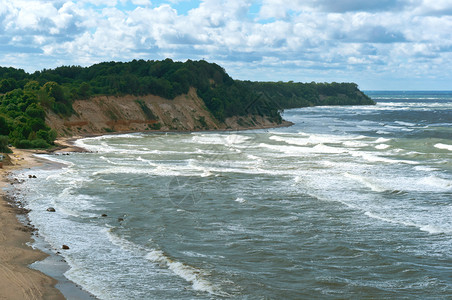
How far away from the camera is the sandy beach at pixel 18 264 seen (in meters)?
13.3

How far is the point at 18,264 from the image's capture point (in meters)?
15.4

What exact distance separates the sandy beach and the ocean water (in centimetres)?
85

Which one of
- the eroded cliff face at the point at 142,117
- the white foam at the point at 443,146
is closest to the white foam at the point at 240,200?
the white foam at the point at 443,146

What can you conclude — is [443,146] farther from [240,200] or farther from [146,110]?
[146,110]

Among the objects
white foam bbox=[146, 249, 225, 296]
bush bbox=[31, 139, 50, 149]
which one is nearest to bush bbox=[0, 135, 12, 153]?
bush bbox=[31, 139, 50, 149]

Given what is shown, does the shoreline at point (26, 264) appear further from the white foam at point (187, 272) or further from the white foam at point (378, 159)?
the white foam at point (378, 159)

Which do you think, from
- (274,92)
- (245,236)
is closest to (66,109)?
(245,236)

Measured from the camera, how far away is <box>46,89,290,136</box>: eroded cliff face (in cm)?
7350

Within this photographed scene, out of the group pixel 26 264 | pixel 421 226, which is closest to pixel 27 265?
pixel 26 264

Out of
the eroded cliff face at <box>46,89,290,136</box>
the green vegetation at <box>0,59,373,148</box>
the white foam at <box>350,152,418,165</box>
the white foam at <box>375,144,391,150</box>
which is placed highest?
the green vegetation at <box>0,59,373,148</box>

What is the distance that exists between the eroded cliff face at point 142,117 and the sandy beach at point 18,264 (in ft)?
158

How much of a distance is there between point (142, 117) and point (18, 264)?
6953cm

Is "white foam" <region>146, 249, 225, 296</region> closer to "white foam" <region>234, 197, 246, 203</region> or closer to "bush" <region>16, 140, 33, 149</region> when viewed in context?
"white foam" <region>234, 197, 246, 203</region>

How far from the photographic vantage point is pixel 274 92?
189 metres
